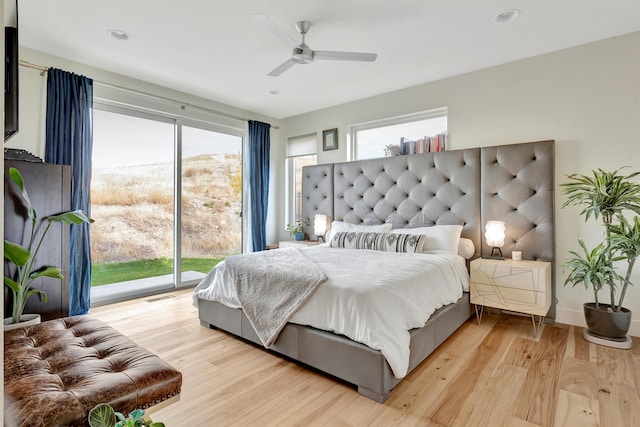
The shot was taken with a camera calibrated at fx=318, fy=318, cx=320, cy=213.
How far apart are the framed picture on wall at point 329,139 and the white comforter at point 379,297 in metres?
2.38

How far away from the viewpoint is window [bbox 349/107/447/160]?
13.0 feet

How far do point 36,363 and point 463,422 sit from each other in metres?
2.10

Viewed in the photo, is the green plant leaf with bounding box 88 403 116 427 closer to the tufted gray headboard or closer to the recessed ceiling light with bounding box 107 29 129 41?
the recessed ceiling light with bounding box 107 29 129 41

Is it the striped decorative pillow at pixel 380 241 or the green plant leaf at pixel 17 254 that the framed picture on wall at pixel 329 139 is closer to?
the striped decorative pillow at pixel 380 241

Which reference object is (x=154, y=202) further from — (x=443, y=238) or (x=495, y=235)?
(x=495, y=235)

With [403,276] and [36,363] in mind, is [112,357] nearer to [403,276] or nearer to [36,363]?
[36,363]

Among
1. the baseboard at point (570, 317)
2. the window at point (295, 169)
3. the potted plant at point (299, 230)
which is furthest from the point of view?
the window at point (295, 169)

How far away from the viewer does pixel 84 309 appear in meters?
3.36

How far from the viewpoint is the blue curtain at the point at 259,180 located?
5074mm

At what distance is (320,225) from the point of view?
15.3ft

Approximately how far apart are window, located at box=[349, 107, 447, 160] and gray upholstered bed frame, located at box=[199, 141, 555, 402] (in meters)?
0.24

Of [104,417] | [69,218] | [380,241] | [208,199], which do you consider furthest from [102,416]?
[208,199]

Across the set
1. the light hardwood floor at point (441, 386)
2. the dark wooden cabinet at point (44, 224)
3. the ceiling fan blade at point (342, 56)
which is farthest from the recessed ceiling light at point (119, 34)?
the light hardwood floor at point (441, 386)

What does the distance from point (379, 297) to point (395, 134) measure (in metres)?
2.94
